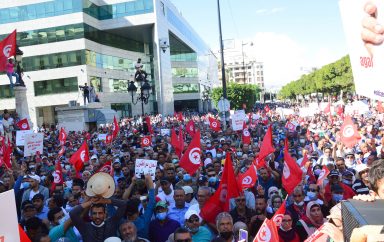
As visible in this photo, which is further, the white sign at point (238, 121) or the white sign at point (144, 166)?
the white sign at point (238, 121)

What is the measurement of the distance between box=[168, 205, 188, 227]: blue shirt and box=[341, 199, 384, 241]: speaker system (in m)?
3.70

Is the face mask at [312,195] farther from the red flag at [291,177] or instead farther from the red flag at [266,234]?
the red flag at [266,234]

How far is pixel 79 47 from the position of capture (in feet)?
146

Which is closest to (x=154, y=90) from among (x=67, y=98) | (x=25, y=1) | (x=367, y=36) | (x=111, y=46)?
(x=111, y=46)

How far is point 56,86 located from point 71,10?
8.21m

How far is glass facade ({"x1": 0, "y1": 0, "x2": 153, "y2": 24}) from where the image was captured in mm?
44438

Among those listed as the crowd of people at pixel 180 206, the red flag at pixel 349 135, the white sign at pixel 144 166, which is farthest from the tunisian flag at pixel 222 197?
the red flag at pixel 349 135

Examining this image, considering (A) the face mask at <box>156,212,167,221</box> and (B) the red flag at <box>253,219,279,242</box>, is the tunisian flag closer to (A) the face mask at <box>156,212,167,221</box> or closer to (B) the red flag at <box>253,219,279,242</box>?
(A) the face mask at <box>156,212,167,221</box>

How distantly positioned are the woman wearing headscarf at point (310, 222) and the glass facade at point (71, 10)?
42923 millimetres

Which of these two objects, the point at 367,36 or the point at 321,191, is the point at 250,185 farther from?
the point at 367,36

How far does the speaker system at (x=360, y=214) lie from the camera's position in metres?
1.92

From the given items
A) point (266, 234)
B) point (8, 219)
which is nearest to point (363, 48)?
point (266, 234)

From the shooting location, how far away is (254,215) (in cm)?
588

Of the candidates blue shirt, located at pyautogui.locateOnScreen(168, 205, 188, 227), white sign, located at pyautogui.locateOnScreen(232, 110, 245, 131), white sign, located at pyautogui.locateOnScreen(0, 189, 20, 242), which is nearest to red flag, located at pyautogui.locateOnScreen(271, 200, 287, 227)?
blue shirt, located at pyautogui.locateOnScreen(168, 205, 188, 227)
